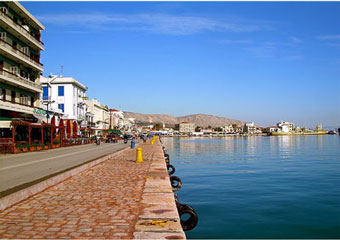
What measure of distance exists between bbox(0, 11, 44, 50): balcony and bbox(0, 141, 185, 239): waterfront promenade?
92.6 ft

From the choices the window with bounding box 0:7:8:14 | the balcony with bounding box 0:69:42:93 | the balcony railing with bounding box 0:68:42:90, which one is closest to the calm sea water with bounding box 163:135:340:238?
the balcony with bounding box 0:69:42:93

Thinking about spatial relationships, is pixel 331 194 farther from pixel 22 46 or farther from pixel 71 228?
pixel 22 46

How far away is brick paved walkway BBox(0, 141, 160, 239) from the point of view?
5.35m

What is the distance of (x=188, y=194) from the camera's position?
1614 centimetres

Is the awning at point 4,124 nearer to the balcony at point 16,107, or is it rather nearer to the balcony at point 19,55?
the balcony at point 16,107

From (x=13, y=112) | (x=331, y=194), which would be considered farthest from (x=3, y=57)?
(x=331, y=194)

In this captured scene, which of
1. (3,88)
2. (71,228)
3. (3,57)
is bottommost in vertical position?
(71,228)

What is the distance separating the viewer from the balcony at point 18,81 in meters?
32.0

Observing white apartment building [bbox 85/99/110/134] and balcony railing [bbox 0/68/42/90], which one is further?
white apartment building [bbox 85/99/110/134]

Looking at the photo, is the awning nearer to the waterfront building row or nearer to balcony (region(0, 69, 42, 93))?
the waterfront building row

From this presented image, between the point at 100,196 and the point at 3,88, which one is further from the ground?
the point at 3,88

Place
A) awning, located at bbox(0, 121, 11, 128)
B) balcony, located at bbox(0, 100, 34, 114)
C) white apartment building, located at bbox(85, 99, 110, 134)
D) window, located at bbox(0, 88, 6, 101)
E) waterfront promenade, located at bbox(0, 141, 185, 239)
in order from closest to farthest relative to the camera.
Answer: waterfront promenade, located at bbox(0, 141, 185, 239) < awning, located at bbox(0, 121, 11, 128) < balcony, located at bbox(0, 100, 34, 114) < window, located at bbox(0, 88, 6, 101) < white apartment building, located at bbox(85, 99, 110, 134)

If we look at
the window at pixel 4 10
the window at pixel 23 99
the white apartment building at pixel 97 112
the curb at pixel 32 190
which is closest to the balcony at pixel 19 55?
the window at pixel 4 10

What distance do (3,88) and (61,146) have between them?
372 inches
